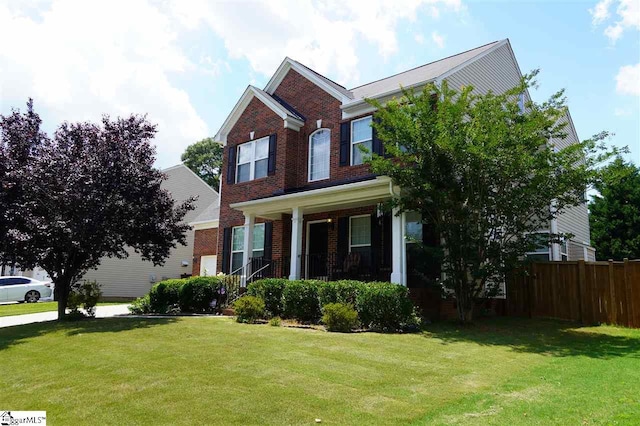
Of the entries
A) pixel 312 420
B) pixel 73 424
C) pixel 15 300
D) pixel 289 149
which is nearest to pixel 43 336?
pixel 73 424

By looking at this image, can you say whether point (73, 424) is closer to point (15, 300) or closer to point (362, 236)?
point (362, 236)

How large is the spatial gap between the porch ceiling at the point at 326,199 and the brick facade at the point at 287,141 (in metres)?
1.09

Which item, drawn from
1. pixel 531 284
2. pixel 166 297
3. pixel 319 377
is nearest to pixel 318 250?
pixel 166 297

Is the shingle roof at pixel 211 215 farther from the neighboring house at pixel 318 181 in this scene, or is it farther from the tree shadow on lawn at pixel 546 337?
the tree shadow on lawn at pixel 546 337

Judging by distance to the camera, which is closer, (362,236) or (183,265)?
(362,236)

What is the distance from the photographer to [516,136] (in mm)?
10680

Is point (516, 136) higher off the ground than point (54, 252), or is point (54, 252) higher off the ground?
point (516, 136)

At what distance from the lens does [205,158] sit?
1914 inches

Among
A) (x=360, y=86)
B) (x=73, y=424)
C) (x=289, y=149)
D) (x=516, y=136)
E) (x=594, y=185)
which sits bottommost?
(x=73, y=424)

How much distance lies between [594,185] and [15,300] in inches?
999

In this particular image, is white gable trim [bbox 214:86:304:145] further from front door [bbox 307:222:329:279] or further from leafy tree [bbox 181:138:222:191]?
leafy tree [bbox 181:138:222:191]

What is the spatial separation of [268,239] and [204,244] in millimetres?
7749

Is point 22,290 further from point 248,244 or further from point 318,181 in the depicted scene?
Result: point 318,181

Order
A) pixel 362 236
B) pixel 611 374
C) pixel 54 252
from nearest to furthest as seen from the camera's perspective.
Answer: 1. pixel 611 374
2. pixel 54 252
3. pixel 362 236
